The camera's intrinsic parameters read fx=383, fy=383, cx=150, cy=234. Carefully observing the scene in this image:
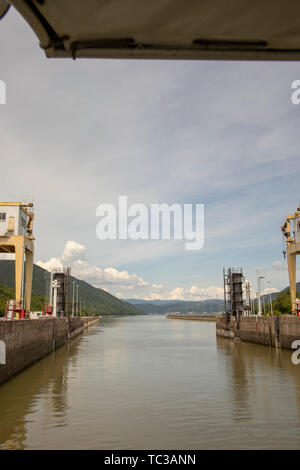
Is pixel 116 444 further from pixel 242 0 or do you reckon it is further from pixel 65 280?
pixel 65 280

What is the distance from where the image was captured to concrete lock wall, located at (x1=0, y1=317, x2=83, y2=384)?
1908 centimetres

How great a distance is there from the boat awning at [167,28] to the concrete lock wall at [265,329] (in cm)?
3006

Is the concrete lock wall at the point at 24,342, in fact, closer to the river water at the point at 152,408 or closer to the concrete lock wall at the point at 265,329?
the river water at the point at 152,408

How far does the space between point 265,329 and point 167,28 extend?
39.7m

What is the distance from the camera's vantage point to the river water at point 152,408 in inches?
440

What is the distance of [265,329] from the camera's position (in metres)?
40.0

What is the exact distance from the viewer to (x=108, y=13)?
3807 mm

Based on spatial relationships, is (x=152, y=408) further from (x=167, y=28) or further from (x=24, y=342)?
(x=167, y=28)

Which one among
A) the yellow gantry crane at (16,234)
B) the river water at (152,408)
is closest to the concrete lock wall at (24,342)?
the river water at (152,408)

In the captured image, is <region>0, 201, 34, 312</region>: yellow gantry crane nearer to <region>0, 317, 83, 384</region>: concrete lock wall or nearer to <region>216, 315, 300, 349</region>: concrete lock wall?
<region>0, 317, 83, 384</region>: concrete lock wall

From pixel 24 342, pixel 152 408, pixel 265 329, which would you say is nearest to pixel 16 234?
pixel 24 342

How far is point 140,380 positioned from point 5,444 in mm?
11620

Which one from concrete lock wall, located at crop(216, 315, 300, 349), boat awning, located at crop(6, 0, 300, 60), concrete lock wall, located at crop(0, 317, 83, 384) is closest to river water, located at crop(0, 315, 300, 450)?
concrete lock wall, located at crop(0, 317, 83, 384)

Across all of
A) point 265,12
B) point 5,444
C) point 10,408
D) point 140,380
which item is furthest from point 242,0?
point 140,380
